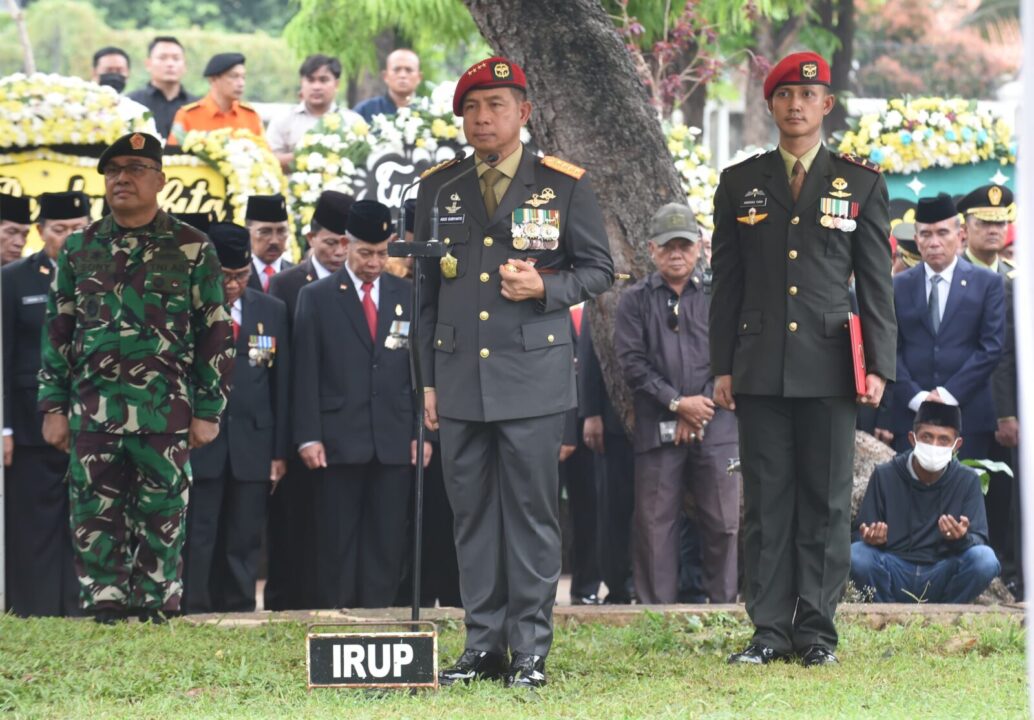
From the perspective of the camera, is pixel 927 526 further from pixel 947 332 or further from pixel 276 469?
pixel 276 469

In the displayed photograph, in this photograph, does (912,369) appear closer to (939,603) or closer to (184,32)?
(939,603)

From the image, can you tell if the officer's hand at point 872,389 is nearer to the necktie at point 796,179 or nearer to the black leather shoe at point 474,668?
the necktie at point 796,179

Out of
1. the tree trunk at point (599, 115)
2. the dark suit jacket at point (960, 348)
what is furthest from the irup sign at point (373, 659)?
the dark suit jacket at point (960, 348)

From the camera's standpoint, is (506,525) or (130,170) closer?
(506,525)

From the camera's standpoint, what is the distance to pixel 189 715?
554 cm

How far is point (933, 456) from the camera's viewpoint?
862cm

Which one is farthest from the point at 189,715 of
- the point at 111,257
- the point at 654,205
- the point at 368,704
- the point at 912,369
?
the point at 912,369

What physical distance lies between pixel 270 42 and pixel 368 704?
1267 inches

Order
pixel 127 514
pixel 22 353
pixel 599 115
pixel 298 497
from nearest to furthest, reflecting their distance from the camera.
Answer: pixel 127 514, pixel 22 353, pixel 599 115, pixel 298 497

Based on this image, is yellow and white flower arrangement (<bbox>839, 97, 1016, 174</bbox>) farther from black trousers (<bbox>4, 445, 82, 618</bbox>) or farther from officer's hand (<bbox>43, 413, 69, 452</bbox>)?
officer's hand (<bbox>43, 413, 69, 452</bbox>)

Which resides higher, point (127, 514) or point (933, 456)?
point (933, 456)

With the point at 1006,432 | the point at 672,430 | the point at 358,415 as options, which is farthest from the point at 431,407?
the point at 1006,432

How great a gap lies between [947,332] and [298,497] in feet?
12.5

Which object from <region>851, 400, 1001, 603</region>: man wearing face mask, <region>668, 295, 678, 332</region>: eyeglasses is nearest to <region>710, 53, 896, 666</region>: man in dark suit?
<region>851, 400, 1001, 603</region>: man wearing face mask
